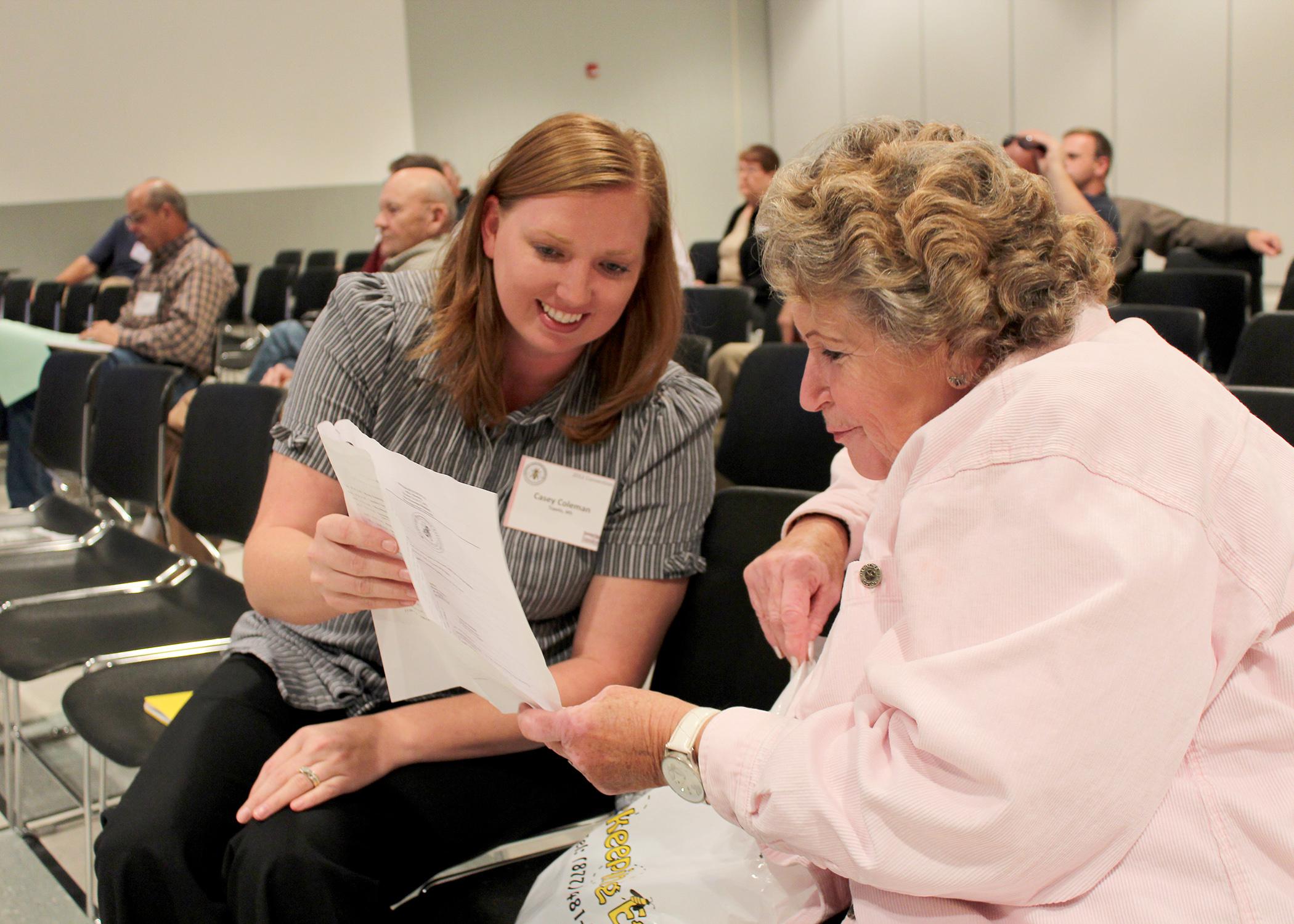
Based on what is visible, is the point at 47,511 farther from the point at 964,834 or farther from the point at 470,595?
the point at 964,834

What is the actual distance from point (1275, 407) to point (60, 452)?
337cm

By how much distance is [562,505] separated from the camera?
4.97 ft

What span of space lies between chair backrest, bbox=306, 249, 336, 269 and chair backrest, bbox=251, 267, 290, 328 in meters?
0.86

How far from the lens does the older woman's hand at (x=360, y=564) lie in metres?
1.19

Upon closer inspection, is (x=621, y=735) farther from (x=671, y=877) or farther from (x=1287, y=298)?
(x=1287, y=298)

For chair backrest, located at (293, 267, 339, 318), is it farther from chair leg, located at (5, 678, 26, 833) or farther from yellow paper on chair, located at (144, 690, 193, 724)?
yellow paper on chair, located at (144, 690, 193, 724)

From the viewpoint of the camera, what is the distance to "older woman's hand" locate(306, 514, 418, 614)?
1190 millimetres

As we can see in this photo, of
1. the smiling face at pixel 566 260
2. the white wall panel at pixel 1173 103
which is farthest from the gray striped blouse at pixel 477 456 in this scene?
the white wall panel at pixel 1173 103

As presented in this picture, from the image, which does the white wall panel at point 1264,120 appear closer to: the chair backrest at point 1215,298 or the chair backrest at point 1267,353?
the chair backrest at point 1215,298

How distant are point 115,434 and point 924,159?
2.76 meters

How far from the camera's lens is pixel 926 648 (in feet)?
2.75

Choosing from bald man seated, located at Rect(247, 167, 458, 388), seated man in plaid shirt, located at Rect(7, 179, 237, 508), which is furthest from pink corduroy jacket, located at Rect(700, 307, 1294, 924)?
seated man in plaid shirt, located at Rect(7, 179, 237, 508)

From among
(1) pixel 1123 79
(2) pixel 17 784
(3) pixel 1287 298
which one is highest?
(1) pixel 1123 79

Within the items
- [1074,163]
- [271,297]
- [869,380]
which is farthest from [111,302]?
[869,380]
